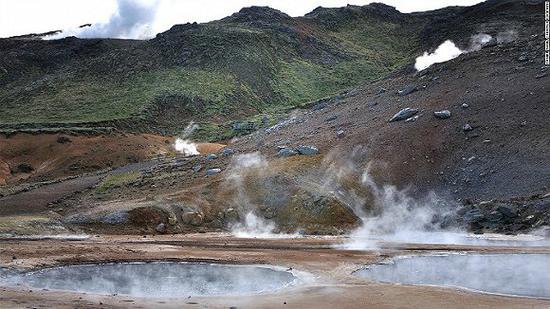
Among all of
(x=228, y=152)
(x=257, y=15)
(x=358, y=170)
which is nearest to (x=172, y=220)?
(x=358, y=170)

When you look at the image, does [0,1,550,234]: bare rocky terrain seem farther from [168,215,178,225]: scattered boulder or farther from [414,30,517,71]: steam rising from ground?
[414,30,517,71]: steam rising from ground

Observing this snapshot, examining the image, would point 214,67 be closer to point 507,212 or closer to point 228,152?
point 228,152

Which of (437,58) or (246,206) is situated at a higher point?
(437,58)

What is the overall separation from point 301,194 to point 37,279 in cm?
2393

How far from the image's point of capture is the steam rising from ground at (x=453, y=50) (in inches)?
2829

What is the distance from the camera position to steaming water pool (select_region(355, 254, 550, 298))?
23172 mm

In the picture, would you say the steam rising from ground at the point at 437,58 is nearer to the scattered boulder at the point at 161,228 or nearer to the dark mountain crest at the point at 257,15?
the scattered boulder at the point at 161,228

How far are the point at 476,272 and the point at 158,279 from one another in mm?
14040

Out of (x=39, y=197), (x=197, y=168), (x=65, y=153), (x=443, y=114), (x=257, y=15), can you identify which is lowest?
(x=39, y=197)

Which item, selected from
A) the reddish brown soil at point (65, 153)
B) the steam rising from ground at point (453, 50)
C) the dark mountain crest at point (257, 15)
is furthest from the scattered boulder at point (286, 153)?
the dark mountain crest at point (257, 15)

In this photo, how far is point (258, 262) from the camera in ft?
99.3

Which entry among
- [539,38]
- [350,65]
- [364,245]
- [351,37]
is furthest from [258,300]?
[351,37]

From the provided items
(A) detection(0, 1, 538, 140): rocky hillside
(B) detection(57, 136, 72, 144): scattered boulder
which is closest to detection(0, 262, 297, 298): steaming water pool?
(B) detection(57, 136, 72, 144): scattered boulder

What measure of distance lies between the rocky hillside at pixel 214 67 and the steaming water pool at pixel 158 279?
56.7 meters
